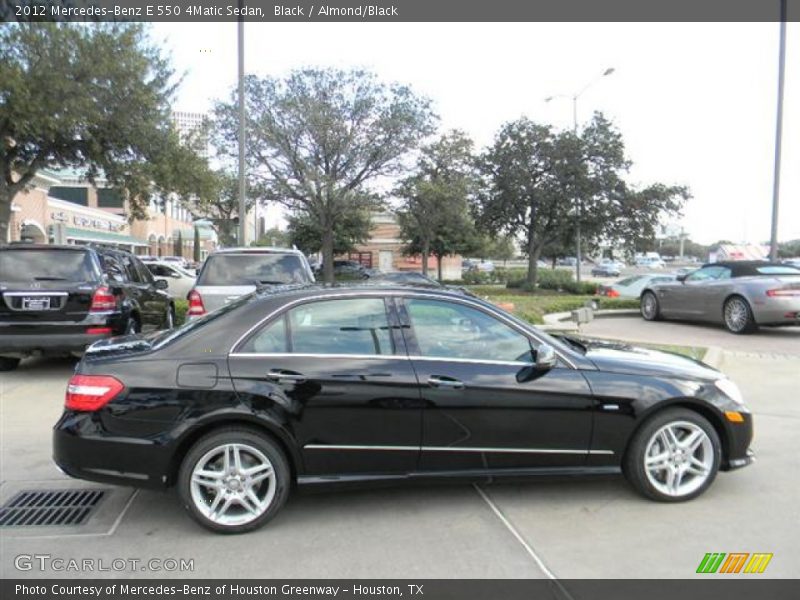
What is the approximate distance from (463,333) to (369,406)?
81cm

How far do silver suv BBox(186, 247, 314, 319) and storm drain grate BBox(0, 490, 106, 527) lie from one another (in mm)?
4066

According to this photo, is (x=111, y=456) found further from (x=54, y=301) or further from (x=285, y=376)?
(x=54, y=301)

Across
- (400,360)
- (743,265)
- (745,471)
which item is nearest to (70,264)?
(400,360)

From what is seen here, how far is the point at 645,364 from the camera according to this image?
14.1ft

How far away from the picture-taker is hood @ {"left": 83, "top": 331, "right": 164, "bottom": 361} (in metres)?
3.97

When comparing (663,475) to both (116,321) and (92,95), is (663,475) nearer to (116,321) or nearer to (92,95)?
(116,321)

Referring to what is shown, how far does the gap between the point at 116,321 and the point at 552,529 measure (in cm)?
611

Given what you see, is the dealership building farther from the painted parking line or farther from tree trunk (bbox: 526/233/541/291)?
tree trunk (bbox: 526/233/541/291)

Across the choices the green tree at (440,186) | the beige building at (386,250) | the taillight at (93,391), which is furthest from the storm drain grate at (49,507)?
the beige building at (386,250)

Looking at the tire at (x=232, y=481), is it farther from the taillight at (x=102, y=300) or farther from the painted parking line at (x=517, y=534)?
the taillight at (x=102, y=300)

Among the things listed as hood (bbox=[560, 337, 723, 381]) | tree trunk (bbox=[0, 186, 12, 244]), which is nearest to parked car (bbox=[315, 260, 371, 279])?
tree trunk (bbox=[0, 186, 12, 244])

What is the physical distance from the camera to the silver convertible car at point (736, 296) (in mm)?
11250

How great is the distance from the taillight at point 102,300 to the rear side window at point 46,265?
0.77 ft

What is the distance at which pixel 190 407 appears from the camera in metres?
3.70
